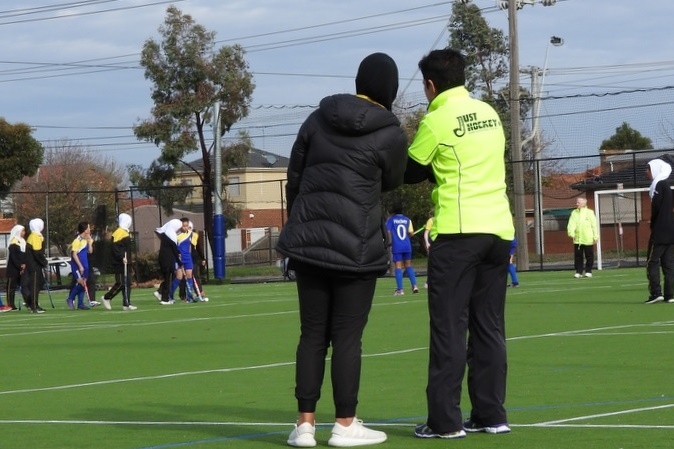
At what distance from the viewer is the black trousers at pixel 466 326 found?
7387 mm

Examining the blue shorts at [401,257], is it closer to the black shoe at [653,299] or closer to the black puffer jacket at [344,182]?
the black shoe at [653,299]

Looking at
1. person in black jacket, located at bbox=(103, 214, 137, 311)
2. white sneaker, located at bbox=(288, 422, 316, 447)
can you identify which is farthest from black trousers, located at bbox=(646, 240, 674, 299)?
white sneaker, located at bbox=(288, 422, 316, 447)

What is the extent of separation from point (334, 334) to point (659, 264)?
44.4 feet

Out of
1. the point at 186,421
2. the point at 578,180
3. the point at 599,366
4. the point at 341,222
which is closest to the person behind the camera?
the point at 341,222

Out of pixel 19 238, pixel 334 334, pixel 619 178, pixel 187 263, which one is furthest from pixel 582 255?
pixel 334 334

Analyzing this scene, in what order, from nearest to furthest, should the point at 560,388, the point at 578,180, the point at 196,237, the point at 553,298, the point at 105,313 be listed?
the point at 560,388, the point at 553,298, the point at 105,313, the point at 196,237, the point at 578,180

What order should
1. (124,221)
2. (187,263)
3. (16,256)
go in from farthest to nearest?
(187,263), (16,256), (124,221)

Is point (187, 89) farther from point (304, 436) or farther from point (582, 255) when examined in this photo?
point (304, 436)

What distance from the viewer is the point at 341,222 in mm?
7238

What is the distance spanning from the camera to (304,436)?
7281 millimetres

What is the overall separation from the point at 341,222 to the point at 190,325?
14.0 meters

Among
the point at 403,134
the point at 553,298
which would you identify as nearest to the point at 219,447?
the point at 403,134

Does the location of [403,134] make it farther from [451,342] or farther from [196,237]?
[196,237]

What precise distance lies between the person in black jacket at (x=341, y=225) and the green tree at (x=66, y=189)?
60.2 m
